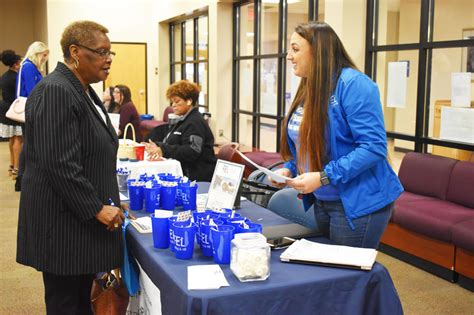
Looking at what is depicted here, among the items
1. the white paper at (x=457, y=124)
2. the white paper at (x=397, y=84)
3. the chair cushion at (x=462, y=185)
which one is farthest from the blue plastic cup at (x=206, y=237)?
the white paper at (x=397, y=84)

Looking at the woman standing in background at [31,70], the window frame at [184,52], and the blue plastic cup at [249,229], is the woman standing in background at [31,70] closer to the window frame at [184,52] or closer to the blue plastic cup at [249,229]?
the window frame at [184,52]

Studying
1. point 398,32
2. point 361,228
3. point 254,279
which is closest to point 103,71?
point 254,279

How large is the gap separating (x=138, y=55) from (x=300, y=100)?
1012 cm

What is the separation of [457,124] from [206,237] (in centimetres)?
325

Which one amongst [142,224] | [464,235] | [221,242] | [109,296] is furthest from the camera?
[464,235]

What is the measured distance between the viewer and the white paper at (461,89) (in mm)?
4391

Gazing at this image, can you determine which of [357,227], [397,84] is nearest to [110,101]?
[397,84]

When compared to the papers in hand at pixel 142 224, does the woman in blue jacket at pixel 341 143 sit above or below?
above

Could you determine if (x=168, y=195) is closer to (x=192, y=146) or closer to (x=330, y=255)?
(x=330, y=255)

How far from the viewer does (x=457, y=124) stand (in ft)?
14.7

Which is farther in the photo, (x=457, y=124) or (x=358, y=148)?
(x=457, y=124)

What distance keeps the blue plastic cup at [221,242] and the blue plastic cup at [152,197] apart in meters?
0.74

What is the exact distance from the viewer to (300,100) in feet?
7.48

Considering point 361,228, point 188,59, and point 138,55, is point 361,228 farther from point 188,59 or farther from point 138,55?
point 138,55
